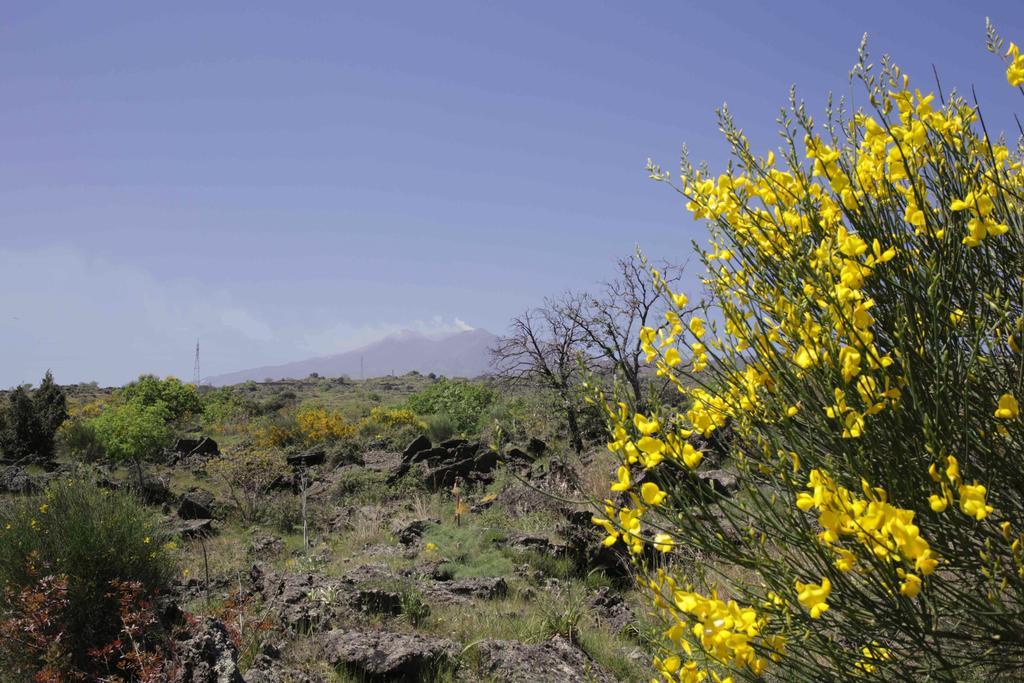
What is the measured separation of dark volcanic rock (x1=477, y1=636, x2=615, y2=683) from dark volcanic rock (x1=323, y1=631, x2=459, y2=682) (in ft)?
0.86

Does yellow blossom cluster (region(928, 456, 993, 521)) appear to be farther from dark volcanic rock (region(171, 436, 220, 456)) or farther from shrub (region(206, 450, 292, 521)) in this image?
dark volcanic rock (region(171, 436, 220, 456))

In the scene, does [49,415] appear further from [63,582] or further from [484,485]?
[63,582]

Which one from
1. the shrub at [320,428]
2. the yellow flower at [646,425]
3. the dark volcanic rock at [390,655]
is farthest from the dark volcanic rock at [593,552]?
the shrub at [320,428]

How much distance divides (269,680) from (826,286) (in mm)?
3988

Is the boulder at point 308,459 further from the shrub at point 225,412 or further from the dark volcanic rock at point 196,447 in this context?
the shrub at point 225,412

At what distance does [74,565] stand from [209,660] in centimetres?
265

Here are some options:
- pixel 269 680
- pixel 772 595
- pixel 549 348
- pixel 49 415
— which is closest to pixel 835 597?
pixel 772 595

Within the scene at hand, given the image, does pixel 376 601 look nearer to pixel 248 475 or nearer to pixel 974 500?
pixel 974 500

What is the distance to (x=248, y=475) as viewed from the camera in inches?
556

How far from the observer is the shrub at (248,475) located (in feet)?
42.5

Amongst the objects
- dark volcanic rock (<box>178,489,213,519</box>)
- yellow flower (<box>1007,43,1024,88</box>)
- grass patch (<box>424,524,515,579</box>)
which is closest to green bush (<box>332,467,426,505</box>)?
dark volcanic rock (<box>178,489,213,519</box>)

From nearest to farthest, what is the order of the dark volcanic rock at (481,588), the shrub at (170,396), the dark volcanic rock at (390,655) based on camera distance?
1. the dark volcanic rock at (390,655)
2. the dark volcanic rock at (481,588)
3. the shrub at (170,396)

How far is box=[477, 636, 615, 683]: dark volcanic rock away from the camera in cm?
443

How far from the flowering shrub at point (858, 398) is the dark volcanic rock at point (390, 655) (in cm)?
263
